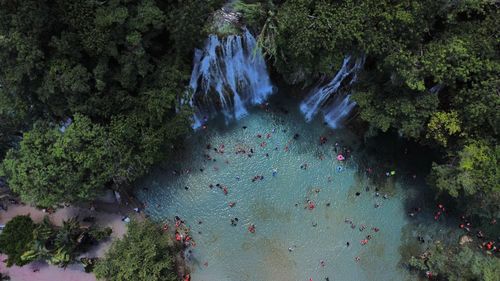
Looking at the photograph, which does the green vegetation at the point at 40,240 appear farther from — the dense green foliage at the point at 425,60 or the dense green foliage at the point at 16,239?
the dense green foliage at the point at 425,60

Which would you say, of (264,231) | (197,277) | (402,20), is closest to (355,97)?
(402,20)

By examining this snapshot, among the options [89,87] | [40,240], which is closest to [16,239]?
[40,240]

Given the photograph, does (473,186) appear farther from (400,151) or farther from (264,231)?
(264,231)

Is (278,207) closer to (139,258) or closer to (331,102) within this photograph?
(331,102)

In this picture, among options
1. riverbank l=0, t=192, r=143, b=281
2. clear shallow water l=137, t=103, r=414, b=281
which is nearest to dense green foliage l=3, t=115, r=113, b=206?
riverbank l=0, t=192, r=143, b=281


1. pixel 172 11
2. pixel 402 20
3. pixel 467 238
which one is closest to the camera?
pixel 402 20

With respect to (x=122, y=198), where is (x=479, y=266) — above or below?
below

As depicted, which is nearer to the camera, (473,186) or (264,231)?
(473,186)
